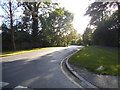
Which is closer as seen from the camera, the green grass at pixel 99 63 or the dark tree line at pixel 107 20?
the green grass at pixel 99 63

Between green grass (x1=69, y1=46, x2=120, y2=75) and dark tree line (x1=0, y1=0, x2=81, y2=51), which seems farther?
dark tree line (x1=0, y1=0, x2=81, y2=51)

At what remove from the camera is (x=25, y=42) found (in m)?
31.8

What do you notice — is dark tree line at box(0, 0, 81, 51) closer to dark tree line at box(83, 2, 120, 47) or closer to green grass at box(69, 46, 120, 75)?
dark tree line at box(83, 2, 120, 47)

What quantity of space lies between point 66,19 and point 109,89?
50.7 m

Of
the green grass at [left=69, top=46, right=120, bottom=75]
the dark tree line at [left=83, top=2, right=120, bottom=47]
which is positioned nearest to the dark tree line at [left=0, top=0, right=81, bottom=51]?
the dark tree line at [left=83, top=2, right=120, bottom=47]

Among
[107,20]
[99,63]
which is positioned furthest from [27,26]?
[99,63]

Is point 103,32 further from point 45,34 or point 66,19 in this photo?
point 66,19

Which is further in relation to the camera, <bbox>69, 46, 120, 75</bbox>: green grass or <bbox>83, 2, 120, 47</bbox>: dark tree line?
<bbox>83, 2, 120, 47</bbox>: dark tree line

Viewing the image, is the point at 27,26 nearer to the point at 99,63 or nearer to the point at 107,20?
the point at 107,20

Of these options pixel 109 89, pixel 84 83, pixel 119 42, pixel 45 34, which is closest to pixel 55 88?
pixel 84 83

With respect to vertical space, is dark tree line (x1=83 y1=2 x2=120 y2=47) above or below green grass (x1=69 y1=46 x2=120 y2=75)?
above

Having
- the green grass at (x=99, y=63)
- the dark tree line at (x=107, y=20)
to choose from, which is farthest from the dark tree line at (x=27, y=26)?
the green grass at (x=99, y=63)

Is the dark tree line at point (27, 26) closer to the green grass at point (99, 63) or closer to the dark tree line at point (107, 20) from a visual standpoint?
the dark tree line at point (107, 20)

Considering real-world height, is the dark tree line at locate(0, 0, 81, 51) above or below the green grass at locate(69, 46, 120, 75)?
above
